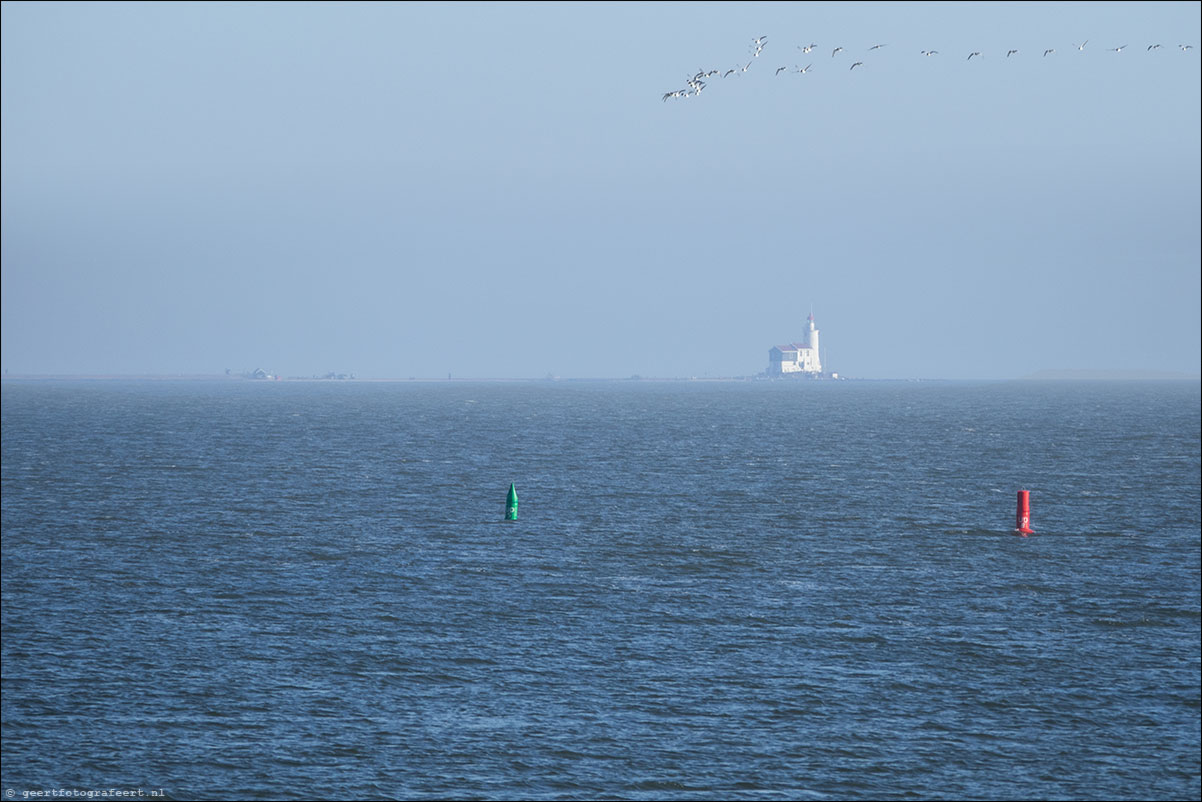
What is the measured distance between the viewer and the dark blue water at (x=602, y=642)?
28.5 meters

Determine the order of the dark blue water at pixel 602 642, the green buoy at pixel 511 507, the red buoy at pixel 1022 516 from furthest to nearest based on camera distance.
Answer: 1. the green buoy at pixel 511 507
2. the red buoy at pixel 1022 516
3. the dark blue water at pixel 602 642

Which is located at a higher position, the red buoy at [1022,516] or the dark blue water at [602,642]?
the red buoy at [1022,516]

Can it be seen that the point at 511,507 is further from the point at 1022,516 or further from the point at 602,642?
the point at 602,642

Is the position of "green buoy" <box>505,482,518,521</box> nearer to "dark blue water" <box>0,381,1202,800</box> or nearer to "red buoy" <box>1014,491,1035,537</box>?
"dark blue water" <box>0,381,1202,800</box>

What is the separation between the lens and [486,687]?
34.0 m

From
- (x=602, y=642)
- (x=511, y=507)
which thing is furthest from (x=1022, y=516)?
(x=602, y=642)

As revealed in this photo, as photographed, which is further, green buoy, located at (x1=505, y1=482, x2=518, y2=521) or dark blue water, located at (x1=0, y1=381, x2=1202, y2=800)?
green buoy, located at (x1=505, y1=482, x2=518, y2=521)

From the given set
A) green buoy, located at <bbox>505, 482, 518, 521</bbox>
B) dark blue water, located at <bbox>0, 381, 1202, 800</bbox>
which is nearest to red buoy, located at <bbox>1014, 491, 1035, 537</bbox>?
dark blue water, located at <bbox>0, 381, 1202, 800</bbox>

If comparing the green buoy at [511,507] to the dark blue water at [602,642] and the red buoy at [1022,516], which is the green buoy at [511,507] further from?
the red buoy at [1022,516]

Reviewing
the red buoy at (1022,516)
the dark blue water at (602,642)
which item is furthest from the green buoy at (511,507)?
the red buoy at (1022,516)

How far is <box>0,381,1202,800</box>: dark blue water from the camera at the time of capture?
28.5 m

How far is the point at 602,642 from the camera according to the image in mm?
38844

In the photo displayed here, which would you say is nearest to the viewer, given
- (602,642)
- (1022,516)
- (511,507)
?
(602,642)

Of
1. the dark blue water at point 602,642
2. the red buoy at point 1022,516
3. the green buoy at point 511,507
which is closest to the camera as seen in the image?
the dark blue water at point 602,642
